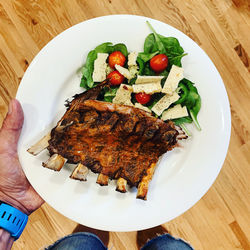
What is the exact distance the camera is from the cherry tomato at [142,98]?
7.37 ft

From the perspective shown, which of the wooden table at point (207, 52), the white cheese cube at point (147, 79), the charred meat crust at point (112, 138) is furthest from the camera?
the wooden table at point (207, 52)

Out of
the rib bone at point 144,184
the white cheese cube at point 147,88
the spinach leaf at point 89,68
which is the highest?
the spinach leaf at point 89,68

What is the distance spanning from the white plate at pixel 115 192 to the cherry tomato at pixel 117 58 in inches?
5.5

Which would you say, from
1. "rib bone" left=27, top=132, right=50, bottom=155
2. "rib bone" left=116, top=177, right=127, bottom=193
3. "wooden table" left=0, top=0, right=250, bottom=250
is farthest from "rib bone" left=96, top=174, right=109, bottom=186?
"wooden table" left=0, top=0, right=250, bottom=250

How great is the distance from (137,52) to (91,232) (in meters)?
2.07

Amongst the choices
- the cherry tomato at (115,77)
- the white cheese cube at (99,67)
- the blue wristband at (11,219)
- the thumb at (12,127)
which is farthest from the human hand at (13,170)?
the cherry tomato at (115,77)

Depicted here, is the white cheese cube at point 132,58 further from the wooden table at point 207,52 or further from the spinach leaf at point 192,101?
the wooden table at point 207,52

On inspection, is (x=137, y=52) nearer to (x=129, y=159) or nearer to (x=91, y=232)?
(x=129, y=159)

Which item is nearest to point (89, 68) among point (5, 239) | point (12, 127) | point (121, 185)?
point (12, 127)

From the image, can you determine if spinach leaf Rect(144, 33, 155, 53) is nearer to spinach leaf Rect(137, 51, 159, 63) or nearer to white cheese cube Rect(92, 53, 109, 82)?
spinach leaf Rect(137, 51, 159, 63)

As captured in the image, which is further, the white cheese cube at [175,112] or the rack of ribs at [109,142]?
the white cheese cube at [175,112]

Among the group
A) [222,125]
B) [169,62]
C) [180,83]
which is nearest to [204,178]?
[222,125]

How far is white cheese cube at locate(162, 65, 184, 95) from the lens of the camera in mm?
2193

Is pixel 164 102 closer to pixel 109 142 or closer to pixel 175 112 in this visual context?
pixel 175 112
